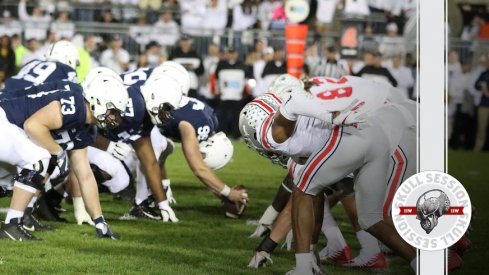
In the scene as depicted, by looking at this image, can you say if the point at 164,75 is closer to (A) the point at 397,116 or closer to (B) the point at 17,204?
(B) the point at 17,204

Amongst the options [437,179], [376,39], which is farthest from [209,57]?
[437,179]

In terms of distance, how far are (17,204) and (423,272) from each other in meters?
2.34

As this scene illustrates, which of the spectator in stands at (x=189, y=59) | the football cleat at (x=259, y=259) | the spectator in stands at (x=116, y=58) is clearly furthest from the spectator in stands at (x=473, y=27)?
the spectator in stands at (x=116, y=58)

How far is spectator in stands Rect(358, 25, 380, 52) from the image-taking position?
7074 millimetres

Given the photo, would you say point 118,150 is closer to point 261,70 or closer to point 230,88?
point 230,88

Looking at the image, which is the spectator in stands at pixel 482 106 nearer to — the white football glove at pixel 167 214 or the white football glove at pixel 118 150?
the white football glove at pixel 167 214

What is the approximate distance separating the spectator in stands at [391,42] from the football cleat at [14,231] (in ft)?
6.42

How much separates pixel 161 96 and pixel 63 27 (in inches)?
286

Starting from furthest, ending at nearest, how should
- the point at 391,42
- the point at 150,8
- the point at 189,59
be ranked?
the point at 150,8 → the point at 189,59 → the point at 391,42

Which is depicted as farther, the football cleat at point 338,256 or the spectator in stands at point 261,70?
the spectator in stands at point 261,70

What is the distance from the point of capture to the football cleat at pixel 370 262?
181 inches

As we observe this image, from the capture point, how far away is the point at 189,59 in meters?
11.3

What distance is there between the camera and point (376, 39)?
6.82 m

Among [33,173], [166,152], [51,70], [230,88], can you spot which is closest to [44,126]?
[33,173]
